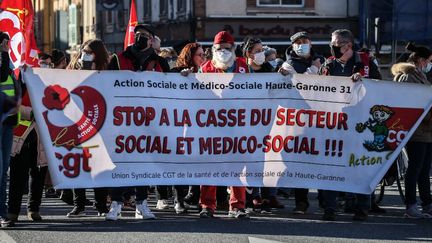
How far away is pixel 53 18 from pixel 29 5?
46496 mm

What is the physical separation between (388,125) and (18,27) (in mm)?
4242

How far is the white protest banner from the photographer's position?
12773 mm

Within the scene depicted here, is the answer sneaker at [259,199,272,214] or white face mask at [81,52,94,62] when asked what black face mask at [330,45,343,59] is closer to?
sneaker at [259,199,272,214]

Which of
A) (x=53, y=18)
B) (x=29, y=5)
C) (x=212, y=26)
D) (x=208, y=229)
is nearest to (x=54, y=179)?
(x=208, y=229)

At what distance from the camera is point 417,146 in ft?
44.0

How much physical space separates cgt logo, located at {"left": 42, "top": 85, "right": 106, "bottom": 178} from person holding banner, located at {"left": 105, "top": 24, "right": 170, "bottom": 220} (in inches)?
19.7

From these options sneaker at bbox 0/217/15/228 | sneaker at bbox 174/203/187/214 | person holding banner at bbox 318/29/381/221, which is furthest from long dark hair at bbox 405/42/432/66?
sneaker at bbox 0/217/15/228

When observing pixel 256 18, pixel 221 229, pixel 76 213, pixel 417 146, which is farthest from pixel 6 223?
pixel 256 18

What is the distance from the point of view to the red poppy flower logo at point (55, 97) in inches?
492

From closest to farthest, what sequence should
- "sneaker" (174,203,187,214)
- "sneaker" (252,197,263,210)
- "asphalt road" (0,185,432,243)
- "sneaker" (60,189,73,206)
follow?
1. "asphalt road" (0,185,432,243)
2. "sneaker" (174,203,187,214)
3. "sneaker" (252,197,263,210)
4. "sneaker" (60,189,73,206)

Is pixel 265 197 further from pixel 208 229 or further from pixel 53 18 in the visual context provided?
pixel 53 18

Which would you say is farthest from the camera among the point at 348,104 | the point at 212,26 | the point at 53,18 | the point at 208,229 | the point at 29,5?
the point at 53,18

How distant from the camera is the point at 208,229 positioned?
466 inches

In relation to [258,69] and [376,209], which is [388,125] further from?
[258,69]
